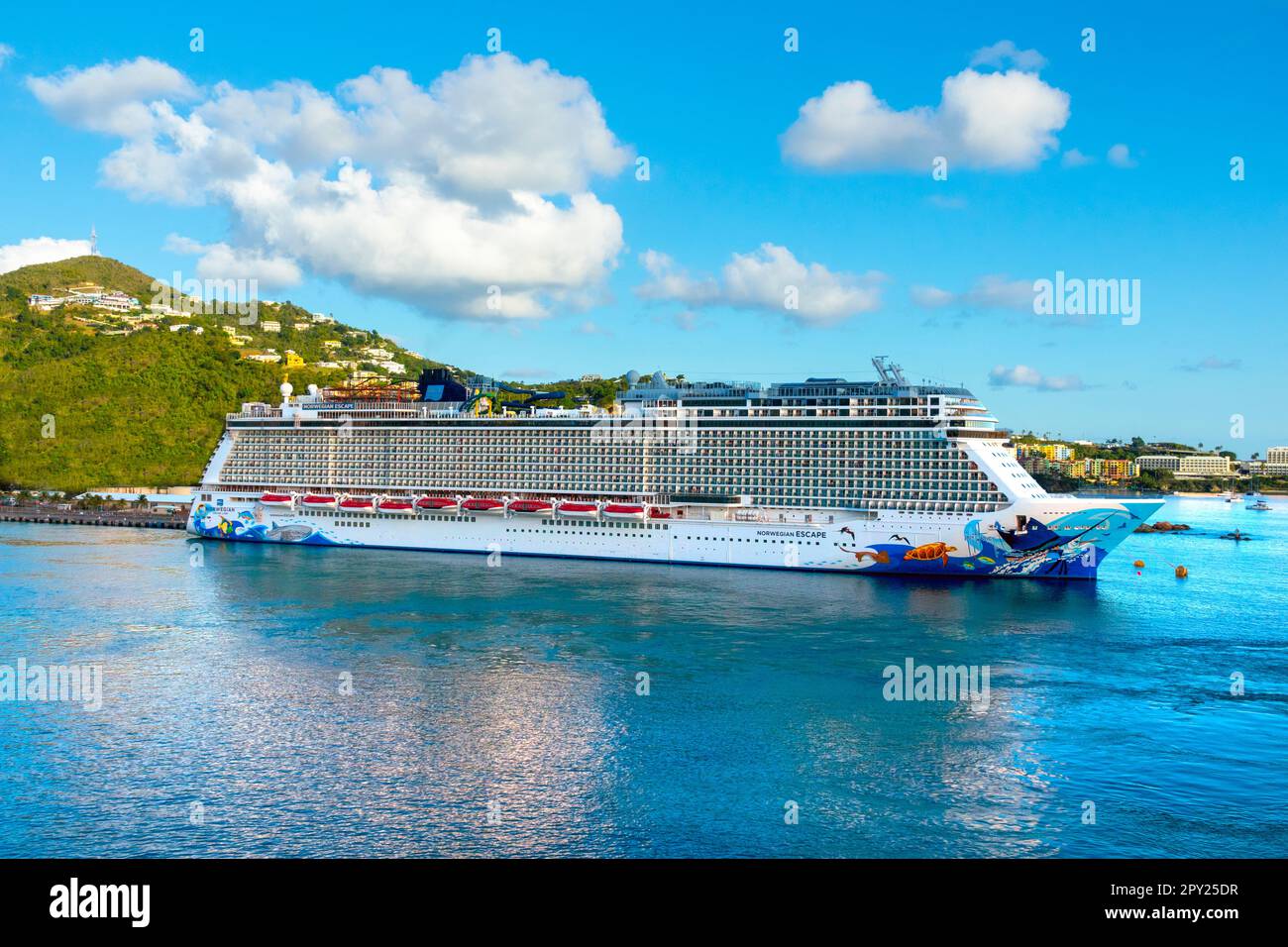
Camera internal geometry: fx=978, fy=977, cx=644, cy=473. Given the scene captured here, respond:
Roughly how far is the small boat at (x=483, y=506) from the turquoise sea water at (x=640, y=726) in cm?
1702

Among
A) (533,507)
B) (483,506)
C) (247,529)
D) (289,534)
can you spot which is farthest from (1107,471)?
(247,529)

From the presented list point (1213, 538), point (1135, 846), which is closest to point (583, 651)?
point (1135, 846)

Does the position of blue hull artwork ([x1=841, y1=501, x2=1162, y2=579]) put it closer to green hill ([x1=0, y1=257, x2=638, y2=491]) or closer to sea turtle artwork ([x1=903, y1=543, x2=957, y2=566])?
sea turtle artwork ([x1=903, y1=543, x2=957, y2=566])

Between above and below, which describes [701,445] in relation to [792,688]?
above

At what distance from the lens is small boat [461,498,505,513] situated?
65.5 metres

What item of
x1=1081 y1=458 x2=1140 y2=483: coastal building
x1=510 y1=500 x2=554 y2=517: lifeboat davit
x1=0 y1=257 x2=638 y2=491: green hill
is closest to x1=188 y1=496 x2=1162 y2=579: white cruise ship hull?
x1=510 y1=500 x2=554 y2=517: lifeboat davit

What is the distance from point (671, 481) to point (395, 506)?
20770 millimetres

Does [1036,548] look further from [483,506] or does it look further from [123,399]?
[123,399]

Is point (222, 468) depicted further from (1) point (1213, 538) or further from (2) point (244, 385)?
(1) point (1213, 538)

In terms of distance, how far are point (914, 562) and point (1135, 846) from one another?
3310 centimetres

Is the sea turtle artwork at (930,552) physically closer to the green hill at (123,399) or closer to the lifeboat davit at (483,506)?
the lifeboat davit at (483,506)

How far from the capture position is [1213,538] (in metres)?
94.4

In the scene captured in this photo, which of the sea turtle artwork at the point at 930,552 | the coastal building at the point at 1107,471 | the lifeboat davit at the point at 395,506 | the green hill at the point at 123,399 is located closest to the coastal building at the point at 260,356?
the green hill at the point at 123,399

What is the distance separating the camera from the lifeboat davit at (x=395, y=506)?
6844 centimetres
